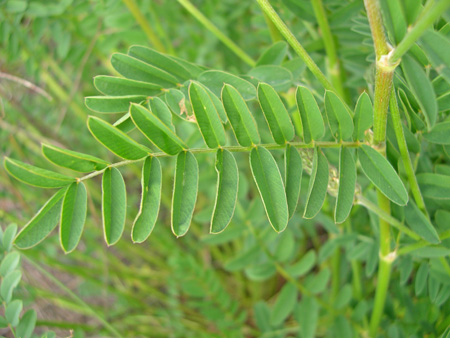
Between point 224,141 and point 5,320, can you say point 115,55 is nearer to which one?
point 224,141

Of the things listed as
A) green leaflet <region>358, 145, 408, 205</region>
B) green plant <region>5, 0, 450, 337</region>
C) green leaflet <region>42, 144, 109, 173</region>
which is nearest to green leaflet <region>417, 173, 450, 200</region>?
green plant <region>5, 0, 450, 337</region>

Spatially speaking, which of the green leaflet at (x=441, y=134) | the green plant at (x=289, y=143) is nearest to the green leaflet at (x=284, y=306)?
the green plant at (x=289, y=143)

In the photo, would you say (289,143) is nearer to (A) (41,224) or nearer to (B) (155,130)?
(B) (155,130)

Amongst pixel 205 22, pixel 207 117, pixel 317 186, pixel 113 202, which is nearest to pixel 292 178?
pixel 317 186

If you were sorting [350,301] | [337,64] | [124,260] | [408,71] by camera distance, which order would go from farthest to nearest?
[124,260] < [350,301] < [337,64] < [408,71]

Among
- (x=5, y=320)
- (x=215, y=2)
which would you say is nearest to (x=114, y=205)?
(x=5, y=320)
